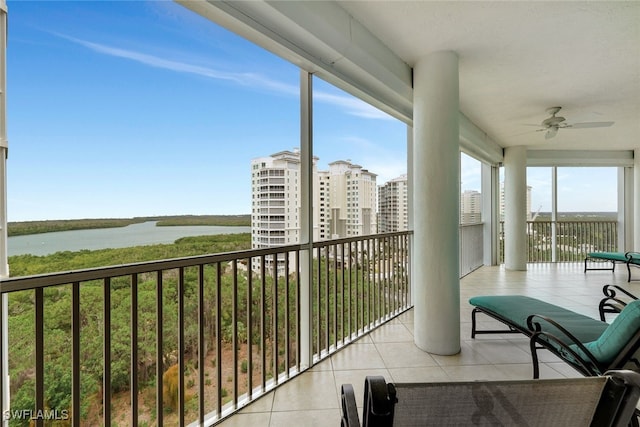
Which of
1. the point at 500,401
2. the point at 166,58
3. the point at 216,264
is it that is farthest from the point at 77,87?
the point at 500,401

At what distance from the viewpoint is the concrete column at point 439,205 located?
252cm

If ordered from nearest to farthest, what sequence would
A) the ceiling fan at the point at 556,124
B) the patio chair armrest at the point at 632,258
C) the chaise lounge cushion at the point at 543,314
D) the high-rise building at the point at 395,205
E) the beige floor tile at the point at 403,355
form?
the chaise lounge cushion at the point at 543,314 < the beige floor tile at the point at 403,355 < the high-rise building at the point at 395,205 < the ceiling fan at the point at 556,124 < the patio chair armrest at the point at 632,258

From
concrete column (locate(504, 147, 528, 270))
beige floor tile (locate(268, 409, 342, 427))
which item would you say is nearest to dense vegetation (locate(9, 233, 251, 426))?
beige floor tile (locate(268, 409, 342, 427))

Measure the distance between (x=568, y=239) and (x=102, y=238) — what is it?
9.21 meters

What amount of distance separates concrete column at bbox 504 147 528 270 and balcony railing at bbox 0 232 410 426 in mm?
5105

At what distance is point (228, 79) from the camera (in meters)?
2.08

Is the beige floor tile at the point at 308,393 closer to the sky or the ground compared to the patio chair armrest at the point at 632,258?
closer to the ground

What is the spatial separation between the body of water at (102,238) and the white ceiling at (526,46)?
187 cm

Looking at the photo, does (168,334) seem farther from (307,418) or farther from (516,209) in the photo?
(516,209)

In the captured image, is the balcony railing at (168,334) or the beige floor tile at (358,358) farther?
the beige floor tile at (358,358)

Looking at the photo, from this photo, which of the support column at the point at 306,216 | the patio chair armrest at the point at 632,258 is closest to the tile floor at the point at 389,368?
the support column at the point at 306,216

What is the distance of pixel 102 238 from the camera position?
4.42ft

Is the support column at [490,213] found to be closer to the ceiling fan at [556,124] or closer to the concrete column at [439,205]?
the ceiling fan at [556,124]

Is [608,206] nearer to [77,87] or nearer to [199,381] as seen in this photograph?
[199,381]
